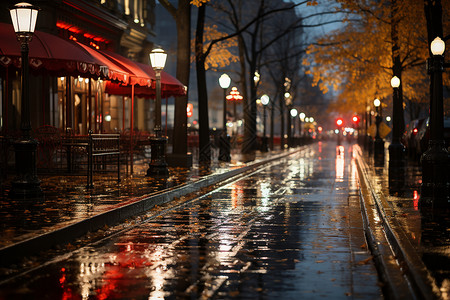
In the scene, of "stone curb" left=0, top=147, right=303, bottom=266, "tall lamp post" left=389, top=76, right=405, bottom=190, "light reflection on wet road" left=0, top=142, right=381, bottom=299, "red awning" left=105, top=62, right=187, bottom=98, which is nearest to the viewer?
"light reflection on wet road" left=0, top=142, right=381, bottom=299

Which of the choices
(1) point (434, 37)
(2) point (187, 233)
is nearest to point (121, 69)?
(1) point (434, 37)

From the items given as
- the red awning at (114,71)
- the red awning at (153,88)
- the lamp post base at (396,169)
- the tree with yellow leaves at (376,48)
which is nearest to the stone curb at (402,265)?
the lamp post base at (396,169)

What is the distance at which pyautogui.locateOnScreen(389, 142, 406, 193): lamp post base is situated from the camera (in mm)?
19406

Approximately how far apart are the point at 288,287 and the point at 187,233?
403 cm

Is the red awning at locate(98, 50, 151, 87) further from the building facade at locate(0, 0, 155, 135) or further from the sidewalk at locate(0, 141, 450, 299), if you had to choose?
the sidewalk at locate(0, 141, 450, 299)

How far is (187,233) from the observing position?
37.0 feet

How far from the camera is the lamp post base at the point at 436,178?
13711mm

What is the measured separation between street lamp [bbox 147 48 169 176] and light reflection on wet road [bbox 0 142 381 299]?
21.9 feet

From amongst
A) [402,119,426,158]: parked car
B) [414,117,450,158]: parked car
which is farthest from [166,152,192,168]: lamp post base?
[402,119,426,158]: parked car

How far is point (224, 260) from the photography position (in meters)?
8.96

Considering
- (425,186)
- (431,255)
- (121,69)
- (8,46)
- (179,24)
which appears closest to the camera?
(431,255)

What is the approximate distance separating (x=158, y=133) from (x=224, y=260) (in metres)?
13.3

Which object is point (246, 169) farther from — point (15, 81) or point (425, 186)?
point (425, 186)

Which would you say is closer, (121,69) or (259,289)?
(259,289)
